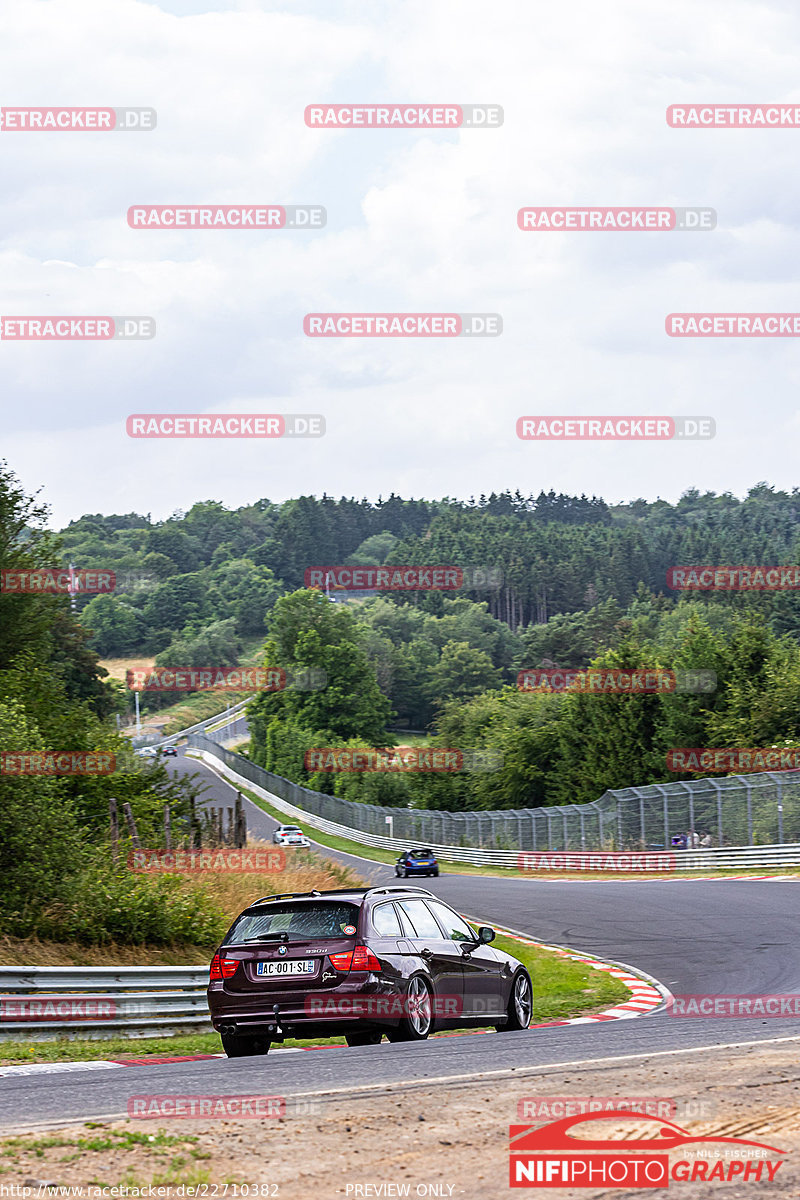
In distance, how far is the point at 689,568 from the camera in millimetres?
155000

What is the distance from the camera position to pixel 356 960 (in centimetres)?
1013

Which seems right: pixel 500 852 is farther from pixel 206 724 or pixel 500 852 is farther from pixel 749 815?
pixel 206 724

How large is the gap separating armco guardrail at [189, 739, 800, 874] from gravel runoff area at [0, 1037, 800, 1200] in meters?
28.2

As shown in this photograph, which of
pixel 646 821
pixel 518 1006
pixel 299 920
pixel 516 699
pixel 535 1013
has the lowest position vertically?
pixel 646 821

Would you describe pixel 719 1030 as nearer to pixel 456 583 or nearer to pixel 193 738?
pixel 456 583

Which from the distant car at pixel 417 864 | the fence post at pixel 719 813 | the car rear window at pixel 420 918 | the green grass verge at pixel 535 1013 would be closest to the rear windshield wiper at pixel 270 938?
the car rear window at pixel 420 918

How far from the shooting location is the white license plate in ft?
33.6

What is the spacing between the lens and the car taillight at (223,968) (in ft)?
34.7

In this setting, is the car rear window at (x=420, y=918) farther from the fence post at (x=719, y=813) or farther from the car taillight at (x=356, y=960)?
Answer: the fence post at (x=719, y=813)

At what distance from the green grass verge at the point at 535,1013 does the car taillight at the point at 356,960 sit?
6.98 feet

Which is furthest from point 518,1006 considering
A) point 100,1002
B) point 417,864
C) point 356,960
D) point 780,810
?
point 417,864

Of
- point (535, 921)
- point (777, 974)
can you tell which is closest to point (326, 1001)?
point (777, 974)

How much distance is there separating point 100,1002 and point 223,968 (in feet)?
7.60

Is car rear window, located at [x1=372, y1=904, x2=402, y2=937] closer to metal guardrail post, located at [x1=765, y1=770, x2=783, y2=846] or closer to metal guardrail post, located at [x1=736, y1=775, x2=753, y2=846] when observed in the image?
metal guardrail post, located at [x1=765, y1=770, x2=783, y2=846]
